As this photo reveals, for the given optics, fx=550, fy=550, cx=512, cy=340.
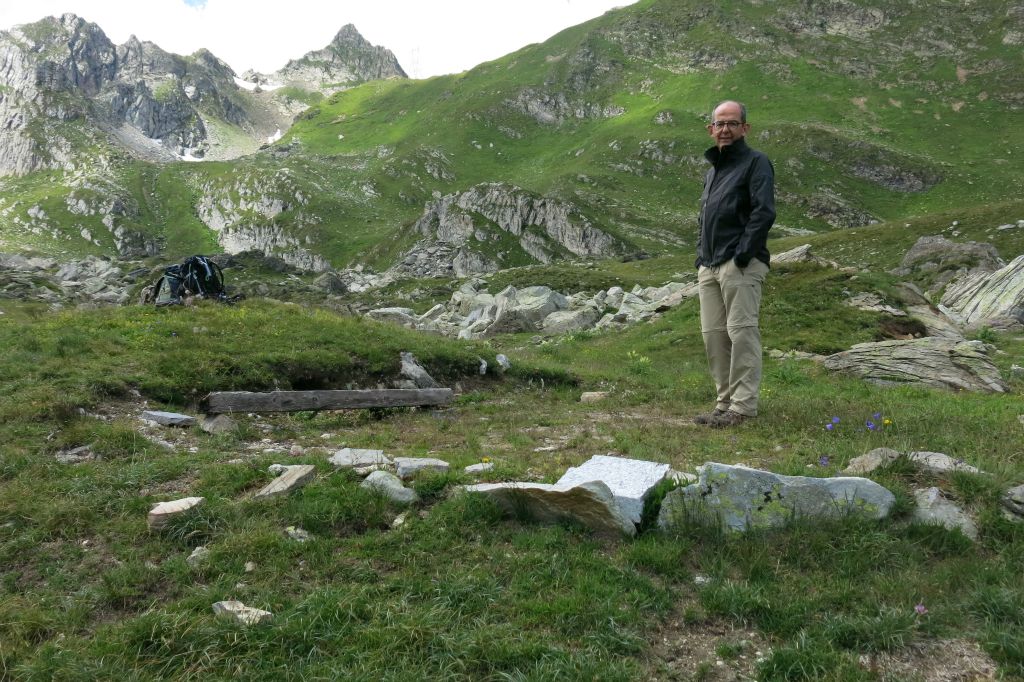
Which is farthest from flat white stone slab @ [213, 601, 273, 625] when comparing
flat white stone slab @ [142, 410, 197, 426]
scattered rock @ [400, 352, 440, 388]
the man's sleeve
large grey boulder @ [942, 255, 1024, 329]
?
large grey boulder @ [942, 255, 1024, 329]

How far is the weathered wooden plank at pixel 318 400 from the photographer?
33.4ft

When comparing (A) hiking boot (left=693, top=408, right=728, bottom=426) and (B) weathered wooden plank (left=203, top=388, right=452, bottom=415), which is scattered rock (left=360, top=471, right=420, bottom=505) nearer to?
(B) weathered wooden plank (left=203, top=388, right=452, bottom=415)

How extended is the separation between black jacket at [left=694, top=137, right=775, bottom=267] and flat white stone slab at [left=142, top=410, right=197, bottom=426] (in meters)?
9.36

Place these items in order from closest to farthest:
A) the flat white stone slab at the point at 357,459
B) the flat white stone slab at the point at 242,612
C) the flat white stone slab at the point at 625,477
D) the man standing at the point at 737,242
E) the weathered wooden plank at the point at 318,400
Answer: the flat white stone slab at the point at 242,612 → the flat white stone slab at the point at 625,477 → the flat white stone slab at the point at 357,459 → the man standing at the point at 737,242 → the weathered wooden plank at the point at 318,400

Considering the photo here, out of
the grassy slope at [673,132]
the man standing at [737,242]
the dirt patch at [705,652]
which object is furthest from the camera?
the grassy slope at [673,132]

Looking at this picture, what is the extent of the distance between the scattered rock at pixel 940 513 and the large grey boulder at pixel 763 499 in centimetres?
31

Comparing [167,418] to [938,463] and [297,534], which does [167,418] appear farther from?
[938,463]

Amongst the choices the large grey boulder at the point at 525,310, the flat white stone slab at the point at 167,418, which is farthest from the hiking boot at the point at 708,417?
the large grey boulder at the point at 525,310

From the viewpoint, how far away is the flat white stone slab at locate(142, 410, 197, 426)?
31.1 ft

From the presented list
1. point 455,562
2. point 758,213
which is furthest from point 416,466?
point 758,213

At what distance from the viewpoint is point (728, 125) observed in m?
8.56

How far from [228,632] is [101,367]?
31.9 ft

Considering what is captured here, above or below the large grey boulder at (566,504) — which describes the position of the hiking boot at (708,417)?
below

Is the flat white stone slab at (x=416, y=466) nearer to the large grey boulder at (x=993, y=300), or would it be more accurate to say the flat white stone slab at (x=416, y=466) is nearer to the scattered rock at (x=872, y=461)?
the scattered rock at (x=872, y=461)
